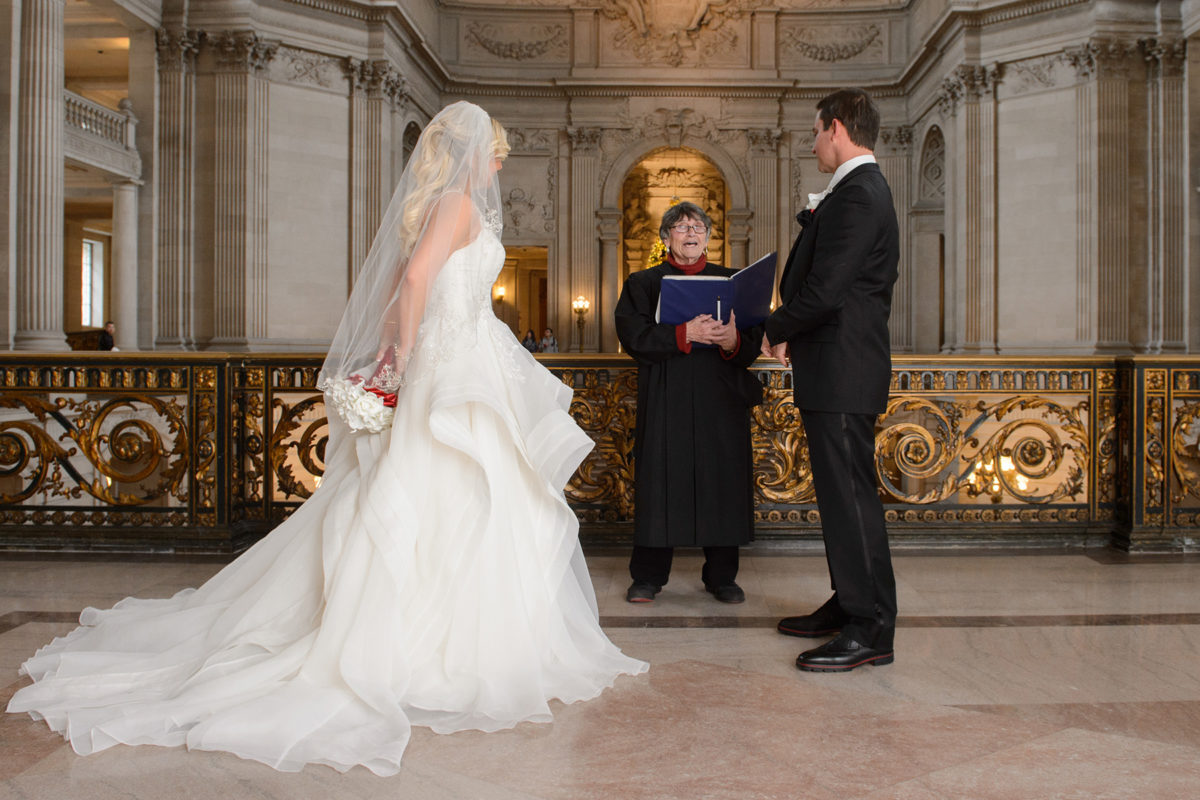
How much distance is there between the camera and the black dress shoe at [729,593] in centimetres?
462

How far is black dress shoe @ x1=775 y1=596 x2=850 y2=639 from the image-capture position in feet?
13.1

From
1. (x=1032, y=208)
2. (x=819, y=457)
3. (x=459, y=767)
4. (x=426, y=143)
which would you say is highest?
(x=1032, y=208)

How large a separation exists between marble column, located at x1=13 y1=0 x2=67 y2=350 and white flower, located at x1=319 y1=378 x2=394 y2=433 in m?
11.6

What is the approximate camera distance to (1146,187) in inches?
682

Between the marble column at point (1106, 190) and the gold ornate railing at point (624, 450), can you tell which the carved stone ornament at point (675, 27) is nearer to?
the marble column at point (1106, 190)

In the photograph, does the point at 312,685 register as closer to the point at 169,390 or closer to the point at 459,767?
the point at 459,767

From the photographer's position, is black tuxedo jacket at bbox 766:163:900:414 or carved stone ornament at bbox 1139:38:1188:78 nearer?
black tuxedo jacket at bbox 766:163:900:414

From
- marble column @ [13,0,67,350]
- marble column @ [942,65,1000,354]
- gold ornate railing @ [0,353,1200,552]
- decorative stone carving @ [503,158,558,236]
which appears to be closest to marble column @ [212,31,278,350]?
marble column @ [13,0,67,350]

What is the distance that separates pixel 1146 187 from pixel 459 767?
18.7 meters

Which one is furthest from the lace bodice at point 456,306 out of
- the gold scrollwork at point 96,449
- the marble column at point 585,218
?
the marble column at point 585,218

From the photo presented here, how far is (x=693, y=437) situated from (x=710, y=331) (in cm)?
57

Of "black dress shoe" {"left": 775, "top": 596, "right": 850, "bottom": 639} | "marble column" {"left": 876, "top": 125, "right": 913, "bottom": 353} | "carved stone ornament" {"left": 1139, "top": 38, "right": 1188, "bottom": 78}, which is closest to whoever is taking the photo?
"black dress shoe" {"left": 775, "top": 596, "right": 850, "bottom": 639}

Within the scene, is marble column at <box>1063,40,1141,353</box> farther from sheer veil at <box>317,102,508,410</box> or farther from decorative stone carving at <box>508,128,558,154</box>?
sheer veil at <box>317,102,508,410</box>

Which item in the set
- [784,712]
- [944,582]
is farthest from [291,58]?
[784,712]
